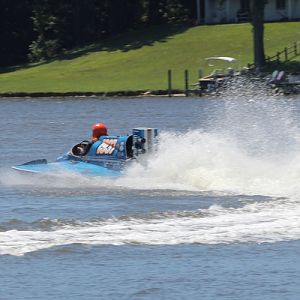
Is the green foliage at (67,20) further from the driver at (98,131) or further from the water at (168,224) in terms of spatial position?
the driver at (98,131)

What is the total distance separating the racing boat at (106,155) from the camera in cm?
2258

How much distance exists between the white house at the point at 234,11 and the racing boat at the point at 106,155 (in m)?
52.8

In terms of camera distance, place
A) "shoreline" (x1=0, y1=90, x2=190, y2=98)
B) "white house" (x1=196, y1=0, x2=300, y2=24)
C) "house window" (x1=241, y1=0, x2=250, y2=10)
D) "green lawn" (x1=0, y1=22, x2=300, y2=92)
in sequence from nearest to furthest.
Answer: "shoreline" (x1=0, y1=90, x2=190, y2=98), "green lawn" (x1=0, y1=22, x2=300, y2=92), "white house" (x1=196, y1=0, x2=300, y2=24), "house window" (x1=241, y1=0, x2=250, y2=10)

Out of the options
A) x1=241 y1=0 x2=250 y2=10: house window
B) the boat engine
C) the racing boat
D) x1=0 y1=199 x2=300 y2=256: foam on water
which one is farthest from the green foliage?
x1=0 y1=199 x2=300 y2=256: foam on water

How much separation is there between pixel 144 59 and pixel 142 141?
46.7 metres

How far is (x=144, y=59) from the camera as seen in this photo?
6900cm

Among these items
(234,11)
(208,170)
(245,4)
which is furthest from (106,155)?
(234,11)

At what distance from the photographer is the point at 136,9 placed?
8138 centimetres

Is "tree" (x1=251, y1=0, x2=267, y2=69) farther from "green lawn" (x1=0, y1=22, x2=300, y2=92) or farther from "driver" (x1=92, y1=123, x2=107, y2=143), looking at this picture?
"driver" (x1=92, y1=123, x2=107, y2=143)

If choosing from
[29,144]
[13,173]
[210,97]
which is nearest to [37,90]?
[210,97]

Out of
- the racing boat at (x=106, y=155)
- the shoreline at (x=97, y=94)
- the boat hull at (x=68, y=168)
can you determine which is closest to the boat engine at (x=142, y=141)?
the racing boat at (x=106, y=155)

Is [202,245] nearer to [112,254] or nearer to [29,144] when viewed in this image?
[112,254]

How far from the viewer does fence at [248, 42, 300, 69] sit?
6262cm

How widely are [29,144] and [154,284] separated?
19878 mm
